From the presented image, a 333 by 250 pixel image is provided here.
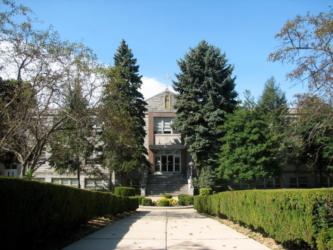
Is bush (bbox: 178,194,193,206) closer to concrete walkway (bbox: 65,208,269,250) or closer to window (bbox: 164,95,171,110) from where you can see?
window (bbox: 164,95,171,110)

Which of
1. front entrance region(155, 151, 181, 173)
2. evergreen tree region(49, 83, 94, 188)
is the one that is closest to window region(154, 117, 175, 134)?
front entrance region(155, 151, 181, 173)

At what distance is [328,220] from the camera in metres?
7.16

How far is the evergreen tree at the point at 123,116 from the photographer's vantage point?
857 inches

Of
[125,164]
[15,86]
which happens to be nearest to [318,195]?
[15,86]

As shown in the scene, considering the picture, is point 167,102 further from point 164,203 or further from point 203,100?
point 164,203

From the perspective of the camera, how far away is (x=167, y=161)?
47.2m

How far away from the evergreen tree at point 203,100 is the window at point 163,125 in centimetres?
444

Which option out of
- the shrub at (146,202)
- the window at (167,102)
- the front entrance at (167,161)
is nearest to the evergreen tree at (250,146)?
the shrub at (146,202)

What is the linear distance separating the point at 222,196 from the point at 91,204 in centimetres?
615

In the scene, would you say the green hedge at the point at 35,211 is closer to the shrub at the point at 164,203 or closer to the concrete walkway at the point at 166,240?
the concrete walkway at the point at 166,240

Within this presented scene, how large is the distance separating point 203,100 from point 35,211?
35800 mm

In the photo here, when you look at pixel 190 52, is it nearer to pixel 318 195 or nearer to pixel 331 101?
pixel 331 101

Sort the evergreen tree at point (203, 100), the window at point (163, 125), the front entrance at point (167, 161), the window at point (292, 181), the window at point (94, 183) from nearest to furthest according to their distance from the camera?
the evergreen tree at point (203, 100) < the window at point (94, 183) < the front entrance at point (167, 161) < the window at point (163, 125) < the window at point (292, 181)

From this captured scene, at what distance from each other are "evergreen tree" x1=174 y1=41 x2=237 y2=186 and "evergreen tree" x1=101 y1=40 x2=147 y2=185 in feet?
14.2
